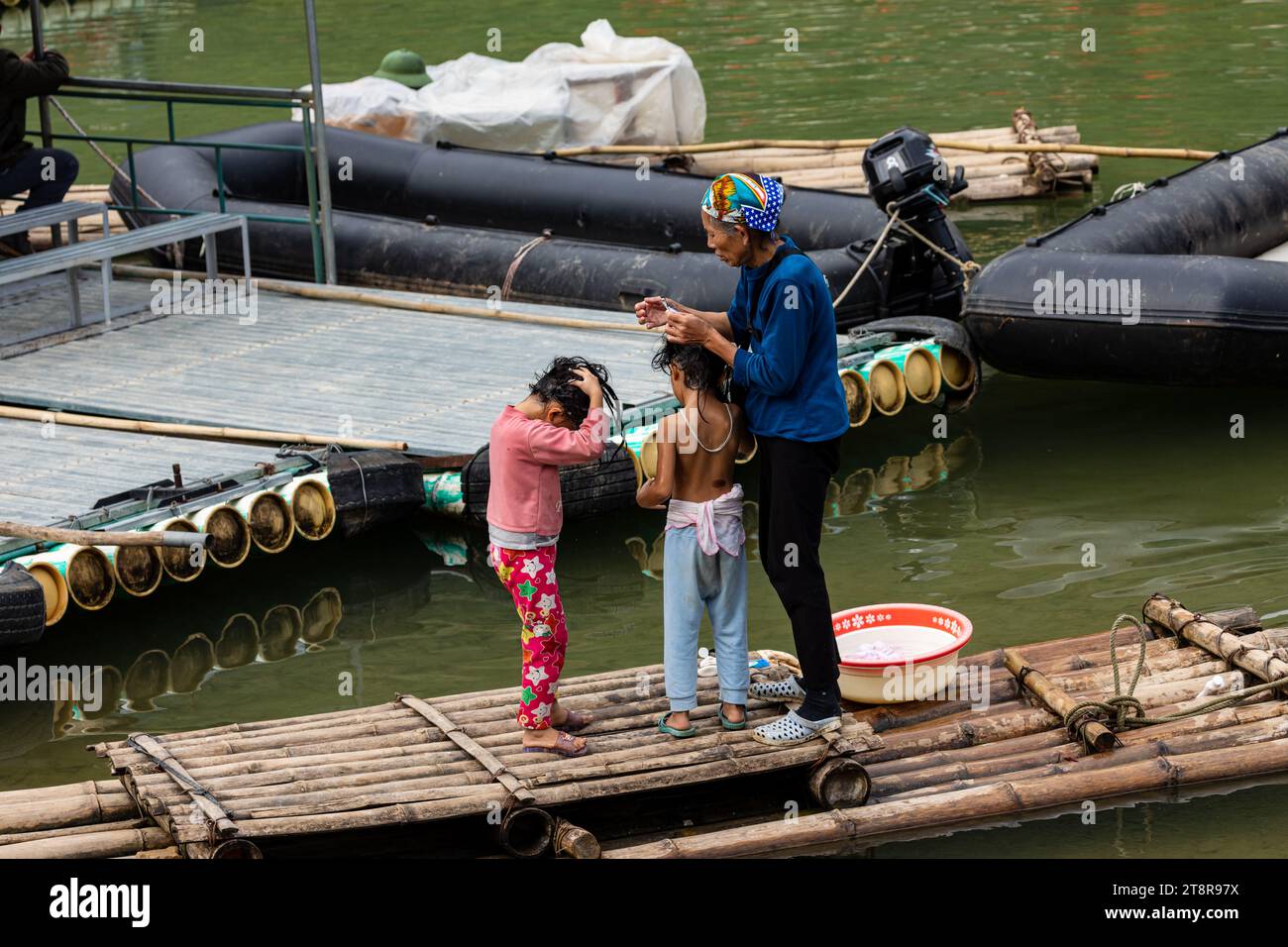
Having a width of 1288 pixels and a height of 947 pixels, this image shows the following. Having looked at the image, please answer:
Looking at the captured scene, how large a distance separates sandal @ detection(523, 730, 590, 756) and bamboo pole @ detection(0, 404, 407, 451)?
3.47m

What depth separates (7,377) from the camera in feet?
35.9

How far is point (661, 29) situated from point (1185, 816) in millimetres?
20735

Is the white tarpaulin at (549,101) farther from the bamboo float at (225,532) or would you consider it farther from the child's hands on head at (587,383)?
Answer: the child's hands on head at (587,383)

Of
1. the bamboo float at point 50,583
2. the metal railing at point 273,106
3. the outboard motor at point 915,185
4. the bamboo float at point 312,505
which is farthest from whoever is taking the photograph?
the metal railing at point 273,106

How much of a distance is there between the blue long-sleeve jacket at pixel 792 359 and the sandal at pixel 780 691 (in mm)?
1039

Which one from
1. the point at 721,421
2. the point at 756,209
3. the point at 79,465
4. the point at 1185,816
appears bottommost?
the point at 1185,816

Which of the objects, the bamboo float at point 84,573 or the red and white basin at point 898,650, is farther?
the bamboo float at point 84,573

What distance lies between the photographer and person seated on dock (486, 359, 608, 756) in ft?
20.6

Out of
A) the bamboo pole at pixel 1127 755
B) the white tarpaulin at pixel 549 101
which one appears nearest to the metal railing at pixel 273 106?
the white tarpaulin at pixel 549 101

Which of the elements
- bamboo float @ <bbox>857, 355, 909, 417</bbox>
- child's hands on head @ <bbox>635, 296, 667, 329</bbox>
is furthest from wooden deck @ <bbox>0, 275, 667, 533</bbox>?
child's hands on head @ <bbox>635, 296, 667, 329</bbox>

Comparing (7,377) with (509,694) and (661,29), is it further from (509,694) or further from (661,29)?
(661,29)

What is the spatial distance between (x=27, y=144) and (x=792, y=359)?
26.7 ft

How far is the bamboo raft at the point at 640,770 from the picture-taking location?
6027 millimetres
